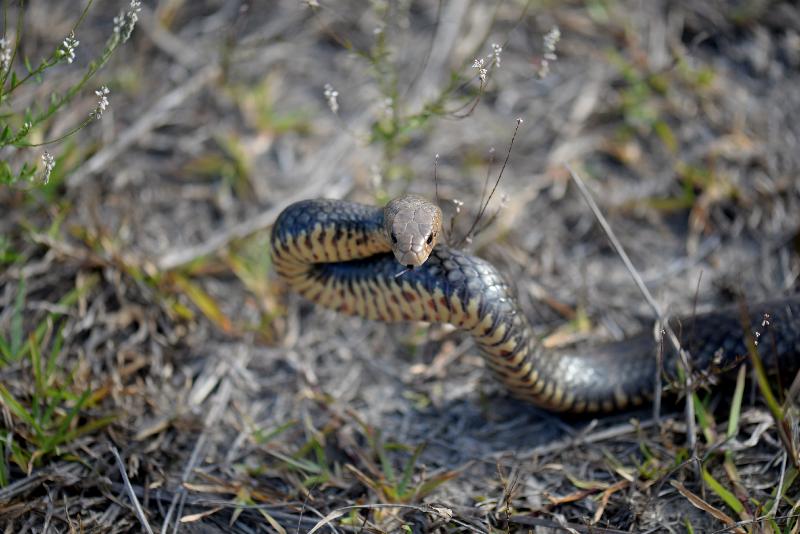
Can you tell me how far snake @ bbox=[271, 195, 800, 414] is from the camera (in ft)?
12.2

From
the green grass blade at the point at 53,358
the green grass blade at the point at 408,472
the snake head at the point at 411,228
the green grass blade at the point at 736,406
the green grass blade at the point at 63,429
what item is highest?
the snake head at the point at 411,228

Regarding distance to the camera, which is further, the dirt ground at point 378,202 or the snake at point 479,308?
the dirt ground at point 378,202

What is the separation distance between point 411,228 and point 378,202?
46.9 inches

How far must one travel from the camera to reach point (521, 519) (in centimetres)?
374

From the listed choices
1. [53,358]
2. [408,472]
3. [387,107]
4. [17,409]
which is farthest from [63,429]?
[387,107]

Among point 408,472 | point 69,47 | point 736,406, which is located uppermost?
point 69,47

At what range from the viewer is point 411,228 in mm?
3609

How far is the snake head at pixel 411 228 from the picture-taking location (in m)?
3.52

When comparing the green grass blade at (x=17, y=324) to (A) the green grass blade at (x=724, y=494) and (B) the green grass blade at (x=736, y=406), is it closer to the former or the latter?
(A) the green grass blade at (x=724, y=494)

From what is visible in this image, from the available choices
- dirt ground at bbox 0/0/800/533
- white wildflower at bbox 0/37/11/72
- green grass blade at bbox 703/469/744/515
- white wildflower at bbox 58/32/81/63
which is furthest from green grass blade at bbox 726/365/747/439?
white wildflower at bbox 0/37/11/72

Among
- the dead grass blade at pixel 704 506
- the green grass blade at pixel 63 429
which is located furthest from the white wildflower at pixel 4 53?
the dead grass blade at pixel 704 506

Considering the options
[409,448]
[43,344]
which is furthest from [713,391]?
[43,344]

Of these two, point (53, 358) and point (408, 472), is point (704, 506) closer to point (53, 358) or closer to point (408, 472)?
point (408, 472)

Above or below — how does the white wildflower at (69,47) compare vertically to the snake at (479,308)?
above
